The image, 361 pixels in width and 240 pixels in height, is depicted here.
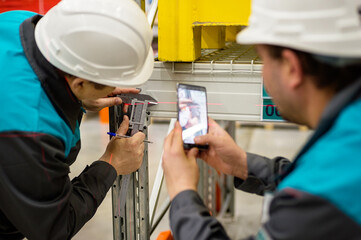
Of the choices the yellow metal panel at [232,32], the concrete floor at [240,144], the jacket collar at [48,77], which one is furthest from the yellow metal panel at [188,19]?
the concrete floor at [240,144]

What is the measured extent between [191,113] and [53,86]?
0.54m

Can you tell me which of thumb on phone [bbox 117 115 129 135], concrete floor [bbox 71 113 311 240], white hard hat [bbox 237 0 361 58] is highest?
white hard hat [bbox 237 0 361 58]

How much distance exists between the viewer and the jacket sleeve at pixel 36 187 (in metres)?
1.45

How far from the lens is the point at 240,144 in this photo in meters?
7.23

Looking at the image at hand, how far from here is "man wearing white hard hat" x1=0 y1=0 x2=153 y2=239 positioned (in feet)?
4.79

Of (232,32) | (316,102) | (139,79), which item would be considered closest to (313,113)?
(316,102)

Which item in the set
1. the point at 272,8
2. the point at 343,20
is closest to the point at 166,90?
the point at 272,8

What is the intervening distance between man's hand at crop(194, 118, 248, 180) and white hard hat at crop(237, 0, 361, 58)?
64cm

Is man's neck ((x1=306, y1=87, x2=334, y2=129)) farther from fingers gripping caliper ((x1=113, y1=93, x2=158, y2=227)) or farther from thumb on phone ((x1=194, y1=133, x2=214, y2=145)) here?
fingers gripping caliper ((x1=113, y1=93, x2=158, y2=227))

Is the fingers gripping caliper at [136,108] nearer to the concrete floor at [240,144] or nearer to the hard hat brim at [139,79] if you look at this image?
the hard hat brim at [139,79]

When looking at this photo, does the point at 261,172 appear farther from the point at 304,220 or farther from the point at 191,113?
the point at 304,220

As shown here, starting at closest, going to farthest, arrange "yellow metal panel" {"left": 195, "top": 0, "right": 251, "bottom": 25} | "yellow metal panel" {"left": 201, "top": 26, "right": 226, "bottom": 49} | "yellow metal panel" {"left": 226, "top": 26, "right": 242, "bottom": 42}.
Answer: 1. "yellow metal panel" {"left": 195, "top": 0, "right": 251, "bottom": 25}
2. "yellow metal panel" {"left": 201, "top": 26, "right": 226, "bottom": 49}
3. "yellow metal panel" {"left": 226, "top": 26, "right": 242, "bottom": 42}

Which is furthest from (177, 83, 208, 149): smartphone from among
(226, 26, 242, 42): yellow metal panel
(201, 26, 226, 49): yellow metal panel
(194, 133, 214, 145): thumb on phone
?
(226, 26, 242, 42): yellow metal panel

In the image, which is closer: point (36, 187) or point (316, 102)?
point (316, 102)
